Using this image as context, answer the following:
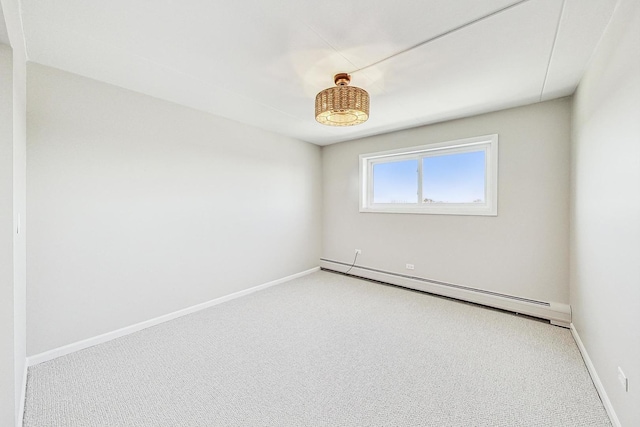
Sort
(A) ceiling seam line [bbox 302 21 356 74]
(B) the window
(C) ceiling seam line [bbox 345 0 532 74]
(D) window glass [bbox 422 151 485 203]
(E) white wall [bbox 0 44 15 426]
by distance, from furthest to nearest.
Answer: (D) window glass [bbox 422 151 485 203], (B) the window, (A) ceiling seam line [bbox 302 21 356 74], (C) ceiling seam line [bbox 345 0 532 74], (E) white wall [bbox 0 44 15 426]

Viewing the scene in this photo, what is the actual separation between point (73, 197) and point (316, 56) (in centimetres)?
232

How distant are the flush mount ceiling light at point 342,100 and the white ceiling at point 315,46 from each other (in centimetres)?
16

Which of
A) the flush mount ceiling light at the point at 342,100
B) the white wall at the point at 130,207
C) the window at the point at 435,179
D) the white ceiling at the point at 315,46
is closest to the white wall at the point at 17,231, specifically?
the white wall at the point at 130,207

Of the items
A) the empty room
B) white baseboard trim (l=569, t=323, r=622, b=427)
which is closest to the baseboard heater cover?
the empty room

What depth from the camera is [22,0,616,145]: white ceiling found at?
4.71 feet

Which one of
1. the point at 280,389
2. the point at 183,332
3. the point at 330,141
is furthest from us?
the point at 330,141

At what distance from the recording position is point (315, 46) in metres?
1.75

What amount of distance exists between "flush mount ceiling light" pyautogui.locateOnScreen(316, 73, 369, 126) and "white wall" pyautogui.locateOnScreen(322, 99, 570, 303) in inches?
72.5

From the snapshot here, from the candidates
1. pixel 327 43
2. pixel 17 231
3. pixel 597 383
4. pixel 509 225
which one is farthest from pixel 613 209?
pixel 17 231

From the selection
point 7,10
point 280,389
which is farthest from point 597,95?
point 7,10

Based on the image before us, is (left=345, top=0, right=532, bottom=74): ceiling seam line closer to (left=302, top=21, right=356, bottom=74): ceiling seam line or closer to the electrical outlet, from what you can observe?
(left=302, top=21, right=356, bottom=74): ceiling seam line

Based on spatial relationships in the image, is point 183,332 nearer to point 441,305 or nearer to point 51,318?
point 51,318

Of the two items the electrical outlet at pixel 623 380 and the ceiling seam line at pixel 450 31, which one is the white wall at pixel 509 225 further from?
the ceiling seam line at pixel 450 31

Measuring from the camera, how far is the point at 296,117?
10.4 ft
